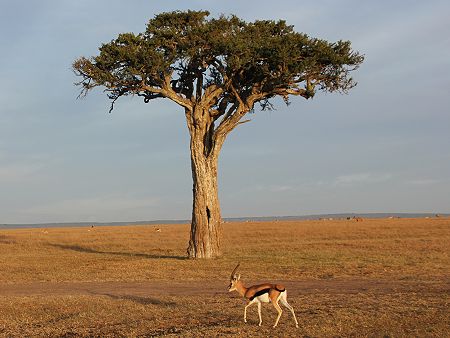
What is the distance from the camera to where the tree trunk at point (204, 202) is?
3356cm

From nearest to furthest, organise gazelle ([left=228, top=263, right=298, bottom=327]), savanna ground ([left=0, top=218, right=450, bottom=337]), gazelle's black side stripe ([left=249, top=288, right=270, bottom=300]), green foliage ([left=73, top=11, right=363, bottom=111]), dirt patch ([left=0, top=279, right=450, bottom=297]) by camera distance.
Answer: gazelle ([left=228, top=263, right=298, bottom=327]) < gazelle's black side stripe ([left=249, top=288, right=270, bottom=300]) < savanna ground ([left=0, top=218, right=450, bottom=337]) < dirt patch ([left=0, top=279, right=450, bottom=297]) < green foliage ([left=73, top=11, right=363, bottom=111])

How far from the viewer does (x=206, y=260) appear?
32.2m

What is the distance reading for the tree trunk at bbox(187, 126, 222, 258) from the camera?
33.6m

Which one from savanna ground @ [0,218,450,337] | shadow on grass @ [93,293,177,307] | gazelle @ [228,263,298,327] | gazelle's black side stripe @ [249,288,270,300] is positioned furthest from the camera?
shadow on grass @ [93,293,177,307]

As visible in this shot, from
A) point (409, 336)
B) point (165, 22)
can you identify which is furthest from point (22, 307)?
point (165, 22)

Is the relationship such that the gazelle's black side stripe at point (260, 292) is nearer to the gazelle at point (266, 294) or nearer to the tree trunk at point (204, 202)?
the gazelle at point (266, 294)

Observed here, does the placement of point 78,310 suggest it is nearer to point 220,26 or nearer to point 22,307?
point 22,307

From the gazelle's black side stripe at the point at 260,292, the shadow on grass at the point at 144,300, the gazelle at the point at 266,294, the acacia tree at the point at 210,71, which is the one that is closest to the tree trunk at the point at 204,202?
the acacia tree at the point at 210,71

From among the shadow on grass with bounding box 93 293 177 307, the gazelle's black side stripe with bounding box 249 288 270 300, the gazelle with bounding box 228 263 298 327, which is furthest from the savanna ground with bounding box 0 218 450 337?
the gazelle's black side stripe with bounding box 249 288 270 300

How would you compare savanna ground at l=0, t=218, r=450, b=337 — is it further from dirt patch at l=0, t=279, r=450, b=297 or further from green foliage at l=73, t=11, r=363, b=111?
green foliage at l=73, t=11, r=363, b=111

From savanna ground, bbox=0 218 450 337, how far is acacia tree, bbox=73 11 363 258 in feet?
17.5

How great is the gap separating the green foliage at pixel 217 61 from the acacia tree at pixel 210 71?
55mm

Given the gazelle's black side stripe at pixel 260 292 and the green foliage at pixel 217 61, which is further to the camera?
the green foliage at pixel 217 61

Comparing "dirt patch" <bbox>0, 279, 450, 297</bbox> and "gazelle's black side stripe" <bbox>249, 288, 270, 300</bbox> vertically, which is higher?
"gazelle's black side stripe" <bbox>249, 288, 270, 300</bbox>
